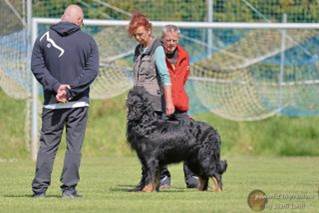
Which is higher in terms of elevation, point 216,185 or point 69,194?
point 69,194

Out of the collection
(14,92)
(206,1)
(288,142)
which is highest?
(206,1)

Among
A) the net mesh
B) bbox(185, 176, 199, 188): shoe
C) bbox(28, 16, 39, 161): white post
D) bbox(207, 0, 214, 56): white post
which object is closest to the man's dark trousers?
bbox(185, 176, 199, 188): shoe

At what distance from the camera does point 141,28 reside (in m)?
11.8

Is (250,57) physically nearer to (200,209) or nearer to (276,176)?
(276,176)

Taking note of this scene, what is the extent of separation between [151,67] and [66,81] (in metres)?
1.57

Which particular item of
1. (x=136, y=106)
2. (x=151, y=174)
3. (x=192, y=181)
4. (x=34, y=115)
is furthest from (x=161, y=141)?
(x=34, y=115)

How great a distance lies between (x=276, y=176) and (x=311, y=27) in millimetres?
4291

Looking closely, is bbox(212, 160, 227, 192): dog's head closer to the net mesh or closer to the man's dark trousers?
the man's dark trousers

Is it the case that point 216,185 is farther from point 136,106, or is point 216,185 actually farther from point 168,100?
point 136,106

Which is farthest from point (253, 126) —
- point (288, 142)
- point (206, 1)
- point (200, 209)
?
point (200, 209)

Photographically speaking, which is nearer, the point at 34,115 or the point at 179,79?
the point at 179,79

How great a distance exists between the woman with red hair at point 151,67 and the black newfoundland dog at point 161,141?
21 cm

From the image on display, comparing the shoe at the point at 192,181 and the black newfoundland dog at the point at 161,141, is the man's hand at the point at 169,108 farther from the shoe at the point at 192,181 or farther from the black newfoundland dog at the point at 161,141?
the shoe at the point at 192,181

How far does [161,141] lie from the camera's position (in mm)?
11758
